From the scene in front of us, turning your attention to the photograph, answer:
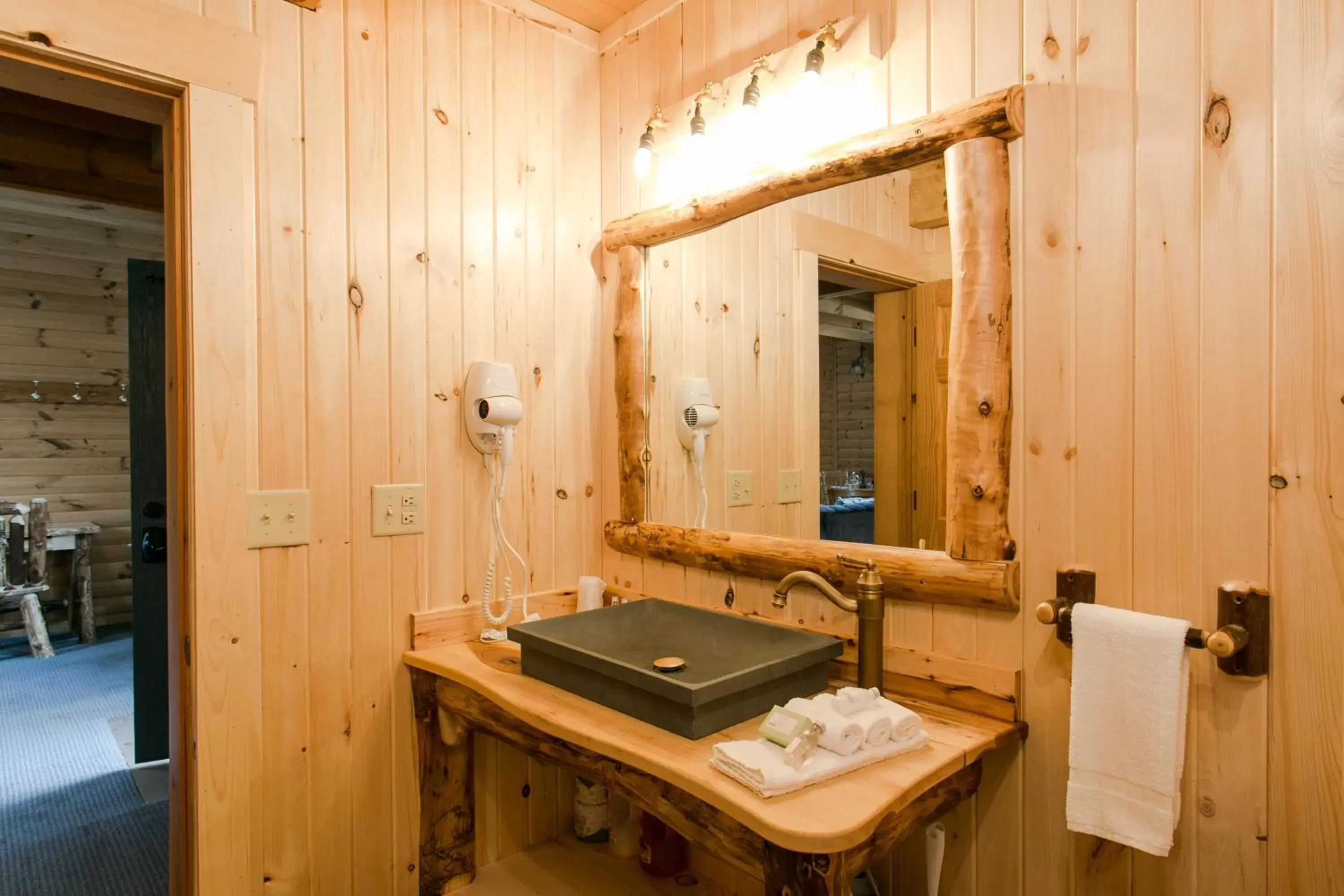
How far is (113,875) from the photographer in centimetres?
229

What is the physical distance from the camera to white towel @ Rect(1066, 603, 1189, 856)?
109cm

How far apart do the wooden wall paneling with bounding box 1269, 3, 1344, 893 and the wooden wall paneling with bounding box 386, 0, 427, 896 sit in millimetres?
1613

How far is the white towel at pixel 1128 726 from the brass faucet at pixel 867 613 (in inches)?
12.5

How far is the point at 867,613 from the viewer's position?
1.39 metres

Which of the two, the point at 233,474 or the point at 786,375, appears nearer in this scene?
the point at 233,474

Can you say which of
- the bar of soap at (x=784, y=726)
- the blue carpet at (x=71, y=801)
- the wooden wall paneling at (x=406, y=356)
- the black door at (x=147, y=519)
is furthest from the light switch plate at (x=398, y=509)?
the black door at (x=147, y=519)

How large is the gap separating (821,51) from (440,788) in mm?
1817

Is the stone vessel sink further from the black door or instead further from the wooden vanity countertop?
the black door

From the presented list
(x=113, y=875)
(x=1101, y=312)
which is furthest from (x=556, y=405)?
(x=113, y=875)

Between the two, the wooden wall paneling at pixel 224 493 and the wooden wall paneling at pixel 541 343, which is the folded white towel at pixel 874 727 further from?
the wooden wall paneling at pixel 224 493

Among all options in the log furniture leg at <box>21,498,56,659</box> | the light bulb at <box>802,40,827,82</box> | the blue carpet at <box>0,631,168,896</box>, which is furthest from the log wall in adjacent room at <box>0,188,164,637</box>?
the light bulb at <box>802,40,827,82</box>

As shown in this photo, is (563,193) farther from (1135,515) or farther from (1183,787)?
(1183,787)

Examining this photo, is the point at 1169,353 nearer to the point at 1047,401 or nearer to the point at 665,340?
the point at 1047,401

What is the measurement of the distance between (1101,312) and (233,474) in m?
1.61
